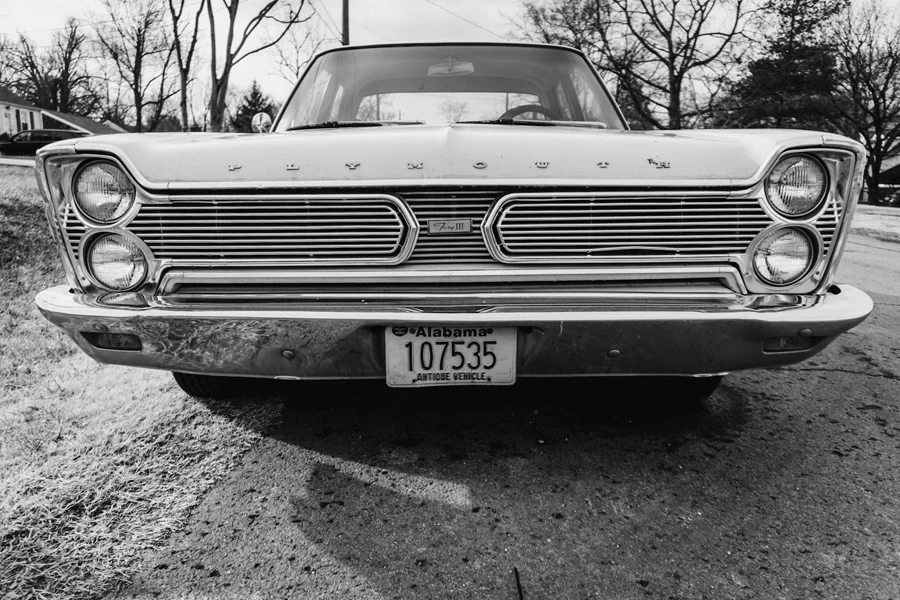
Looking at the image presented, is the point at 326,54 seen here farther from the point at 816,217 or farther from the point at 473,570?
the point at 473,570

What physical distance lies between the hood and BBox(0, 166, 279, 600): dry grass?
3.08 ft

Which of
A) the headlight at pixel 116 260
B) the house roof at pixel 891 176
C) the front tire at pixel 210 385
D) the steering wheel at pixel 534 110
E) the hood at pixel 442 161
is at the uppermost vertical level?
the steering wheel at pixel 534 110

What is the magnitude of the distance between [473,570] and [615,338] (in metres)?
0.72

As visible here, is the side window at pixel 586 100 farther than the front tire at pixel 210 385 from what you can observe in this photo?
Yes

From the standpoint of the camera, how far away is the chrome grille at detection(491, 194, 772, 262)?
1864mm

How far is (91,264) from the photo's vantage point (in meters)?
1.93

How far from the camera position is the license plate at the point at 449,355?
1820 millimetres

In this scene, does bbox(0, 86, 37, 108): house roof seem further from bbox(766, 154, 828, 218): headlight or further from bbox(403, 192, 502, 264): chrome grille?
bbox(766, 154, 828, 218): headlight

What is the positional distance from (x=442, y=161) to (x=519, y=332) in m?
0.52

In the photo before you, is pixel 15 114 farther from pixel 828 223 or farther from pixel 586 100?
pixel 828 223

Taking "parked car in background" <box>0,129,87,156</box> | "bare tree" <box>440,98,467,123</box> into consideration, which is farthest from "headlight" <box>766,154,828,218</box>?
"parked car in background" <box>0,129,87,156</box>

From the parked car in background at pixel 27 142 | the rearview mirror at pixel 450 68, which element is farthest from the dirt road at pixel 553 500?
the parked car in background at pixel 27 142

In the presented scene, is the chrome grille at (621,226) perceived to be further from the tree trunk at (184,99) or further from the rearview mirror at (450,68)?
the tree trunk at (184,99)

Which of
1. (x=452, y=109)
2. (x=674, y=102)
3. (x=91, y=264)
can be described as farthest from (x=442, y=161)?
(x=674, y=102)
